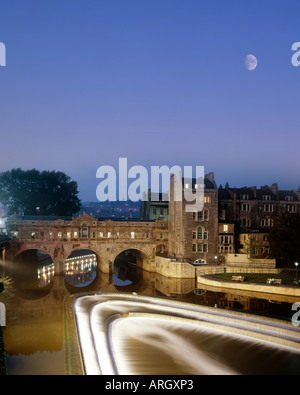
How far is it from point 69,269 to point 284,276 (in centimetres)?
4655

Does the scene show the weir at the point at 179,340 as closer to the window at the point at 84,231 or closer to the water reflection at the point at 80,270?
the water reflection at the point at 80,270

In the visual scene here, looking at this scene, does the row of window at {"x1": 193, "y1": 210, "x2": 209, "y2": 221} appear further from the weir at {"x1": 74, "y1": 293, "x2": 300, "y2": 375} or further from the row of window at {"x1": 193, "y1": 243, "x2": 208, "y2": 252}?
the weir at {"x1": 74, "y1": 293, "x2": 300, "y2": 375}

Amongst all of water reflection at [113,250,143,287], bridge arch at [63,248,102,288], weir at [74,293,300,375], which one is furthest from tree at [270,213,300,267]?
bridge arch at [63,248,102,288]

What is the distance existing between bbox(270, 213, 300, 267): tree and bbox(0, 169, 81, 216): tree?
53268 mm

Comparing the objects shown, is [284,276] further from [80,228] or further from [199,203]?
[80,228]

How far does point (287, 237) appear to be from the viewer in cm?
6000

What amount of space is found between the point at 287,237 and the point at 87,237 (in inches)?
1350

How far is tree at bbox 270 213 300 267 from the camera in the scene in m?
58.8

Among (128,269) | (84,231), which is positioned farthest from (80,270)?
(84,231)

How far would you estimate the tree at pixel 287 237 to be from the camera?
58812 millimetres

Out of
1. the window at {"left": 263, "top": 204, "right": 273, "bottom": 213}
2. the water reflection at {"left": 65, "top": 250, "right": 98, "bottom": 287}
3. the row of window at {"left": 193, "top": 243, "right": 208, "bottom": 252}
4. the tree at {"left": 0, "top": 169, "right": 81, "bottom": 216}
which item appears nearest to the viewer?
the row of window at {"left": 193, "top": 243, "right": 208, "bottom": 252}

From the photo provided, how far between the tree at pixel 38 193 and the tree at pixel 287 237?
175 ft

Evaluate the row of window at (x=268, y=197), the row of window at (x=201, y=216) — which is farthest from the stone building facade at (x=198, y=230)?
the row of window at (x=268, y=197)
